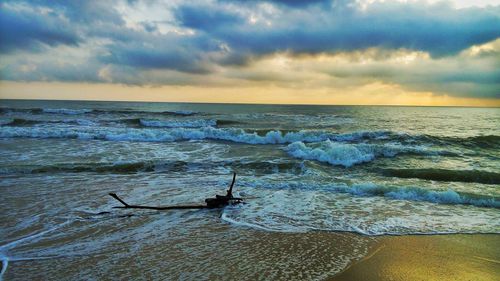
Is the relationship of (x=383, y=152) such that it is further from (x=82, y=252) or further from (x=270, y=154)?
(x=82, y=252)

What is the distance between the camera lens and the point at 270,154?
16406 mm

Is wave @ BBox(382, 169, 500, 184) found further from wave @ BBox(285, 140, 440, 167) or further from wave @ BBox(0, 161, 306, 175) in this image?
wave @ BBox(0, 161, 306, 175)

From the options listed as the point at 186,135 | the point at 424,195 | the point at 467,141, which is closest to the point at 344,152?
the point at 424,195

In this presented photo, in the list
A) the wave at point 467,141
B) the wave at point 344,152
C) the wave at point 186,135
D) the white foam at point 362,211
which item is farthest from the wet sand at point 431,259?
the wave at point 186,135

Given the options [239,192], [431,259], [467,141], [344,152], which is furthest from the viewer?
[467,141]

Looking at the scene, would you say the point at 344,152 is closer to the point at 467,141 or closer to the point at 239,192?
the point at 239,192

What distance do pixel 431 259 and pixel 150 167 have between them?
10071 mm

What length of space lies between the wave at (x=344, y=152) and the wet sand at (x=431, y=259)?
26.2 ft

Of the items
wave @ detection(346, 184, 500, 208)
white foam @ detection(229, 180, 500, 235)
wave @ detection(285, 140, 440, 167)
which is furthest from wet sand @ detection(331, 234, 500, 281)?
wave @ detection(285, 140, 440, 167)

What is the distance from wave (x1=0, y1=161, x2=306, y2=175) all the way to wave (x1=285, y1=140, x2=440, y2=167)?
6.84ft

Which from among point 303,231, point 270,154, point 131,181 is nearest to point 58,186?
point 131,181

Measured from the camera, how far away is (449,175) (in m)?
11.7

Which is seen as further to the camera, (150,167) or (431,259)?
(150,167)

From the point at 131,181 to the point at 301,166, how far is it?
6.26m
